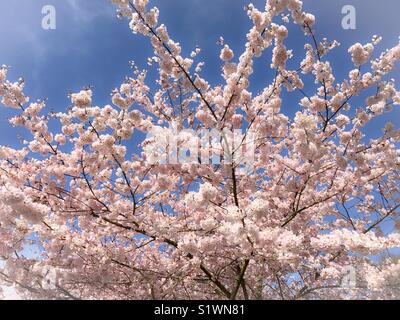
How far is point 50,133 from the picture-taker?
25.8ft

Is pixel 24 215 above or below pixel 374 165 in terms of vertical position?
below

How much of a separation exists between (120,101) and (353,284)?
5571mm

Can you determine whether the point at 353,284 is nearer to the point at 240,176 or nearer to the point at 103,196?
the point at 240,176

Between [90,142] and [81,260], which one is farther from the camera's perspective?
[81,260]

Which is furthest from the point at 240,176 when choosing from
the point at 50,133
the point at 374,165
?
the point at 50,133
